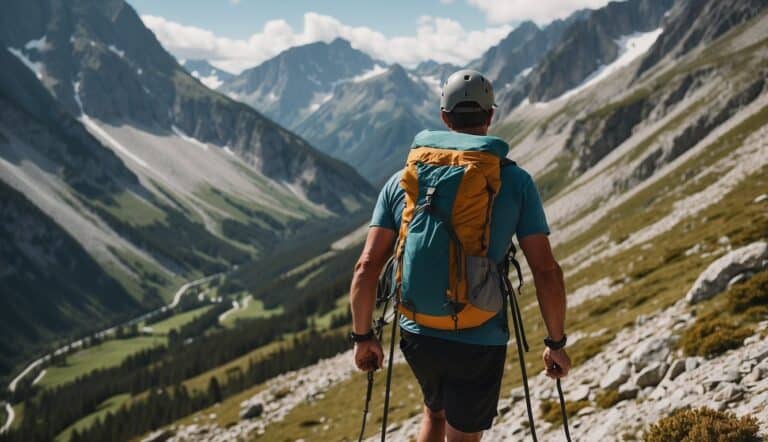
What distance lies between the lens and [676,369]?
552 inches

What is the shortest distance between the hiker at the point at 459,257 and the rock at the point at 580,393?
9.70 metres

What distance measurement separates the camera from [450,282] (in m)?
Answer: 6.77

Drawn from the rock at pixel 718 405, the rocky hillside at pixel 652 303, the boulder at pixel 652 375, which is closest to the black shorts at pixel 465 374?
the rocky hillside at pixel 652 303

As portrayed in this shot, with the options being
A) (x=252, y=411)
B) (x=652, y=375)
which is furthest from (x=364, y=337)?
(x=252, y=411)

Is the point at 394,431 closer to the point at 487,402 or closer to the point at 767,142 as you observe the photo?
the point at 487,402

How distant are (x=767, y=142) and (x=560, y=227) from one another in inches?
1917

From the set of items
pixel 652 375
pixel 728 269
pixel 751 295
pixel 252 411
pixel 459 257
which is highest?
pixel 459 257

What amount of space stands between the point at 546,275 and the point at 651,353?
10.6m

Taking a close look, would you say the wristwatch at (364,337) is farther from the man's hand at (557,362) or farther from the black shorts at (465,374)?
the man's hand at (557,362)

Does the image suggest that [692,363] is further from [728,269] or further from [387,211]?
[387,211]

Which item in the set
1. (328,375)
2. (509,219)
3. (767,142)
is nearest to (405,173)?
(509,219)

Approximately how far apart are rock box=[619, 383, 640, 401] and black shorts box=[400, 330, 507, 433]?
852cm

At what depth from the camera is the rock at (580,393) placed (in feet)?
53.8

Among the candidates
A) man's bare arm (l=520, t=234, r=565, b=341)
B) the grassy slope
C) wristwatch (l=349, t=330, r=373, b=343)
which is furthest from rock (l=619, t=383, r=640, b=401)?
the grassy slope
